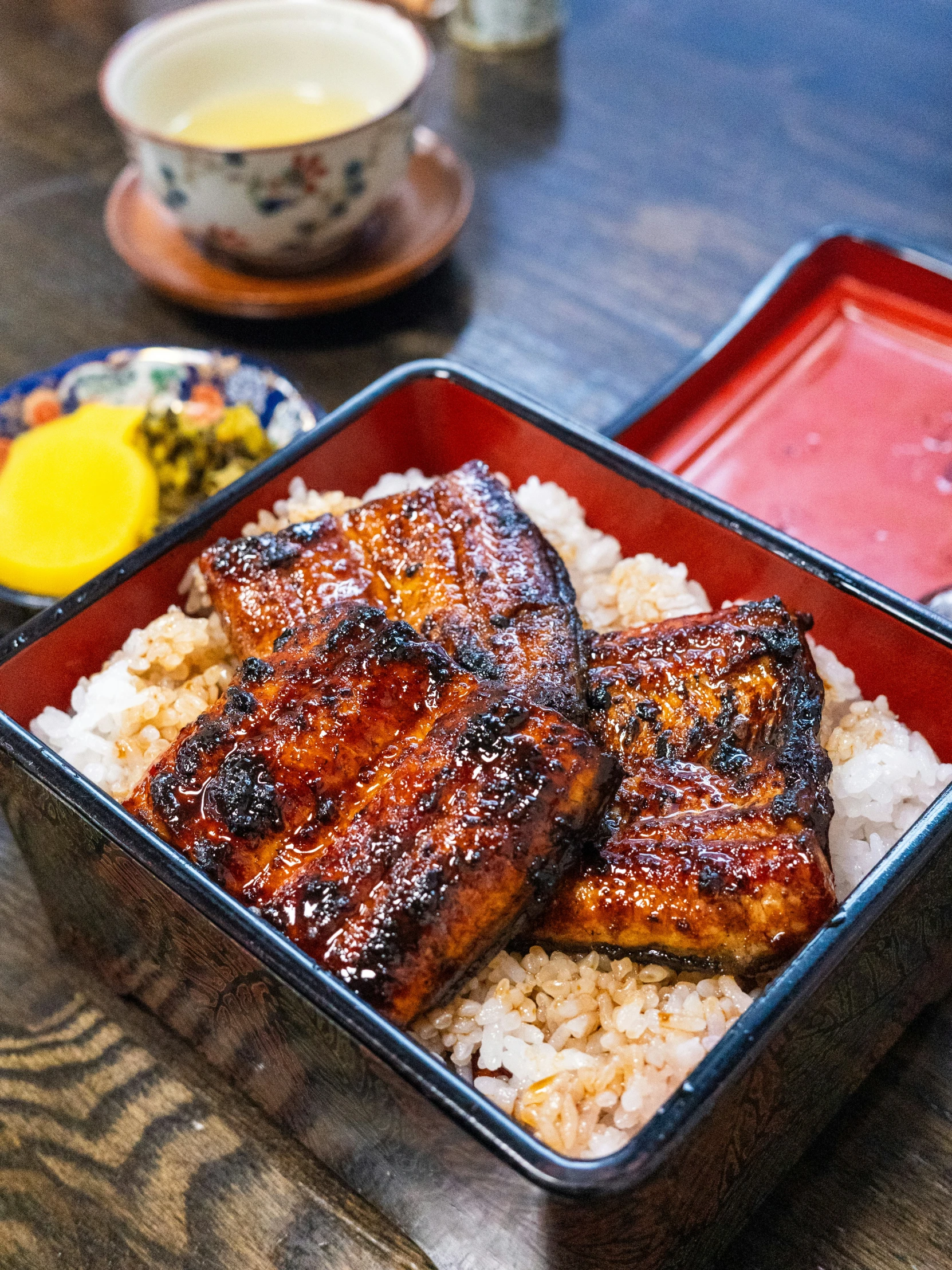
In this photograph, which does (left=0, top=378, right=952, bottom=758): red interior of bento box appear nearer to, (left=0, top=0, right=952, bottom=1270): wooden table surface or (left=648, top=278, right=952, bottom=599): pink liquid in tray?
(left=0, top=0, right=952, bottom=1270): wooden table surface

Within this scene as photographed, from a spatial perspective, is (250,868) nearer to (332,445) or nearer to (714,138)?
(332,445)

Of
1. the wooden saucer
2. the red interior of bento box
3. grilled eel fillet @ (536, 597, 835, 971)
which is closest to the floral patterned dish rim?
the wooden saucer

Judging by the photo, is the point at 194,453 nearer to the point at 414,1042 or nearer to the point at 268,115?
the point at 268,115

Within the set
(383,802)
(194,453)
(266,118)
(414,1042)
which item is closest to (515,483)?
(194,453)

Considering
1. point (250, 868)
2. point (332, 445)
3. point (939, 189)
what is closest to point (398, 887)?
point (250, 868)

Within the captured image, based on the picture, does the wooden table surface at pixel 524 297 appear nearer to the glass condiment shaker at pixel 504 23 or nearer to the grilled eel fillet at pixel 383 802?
the glass condiment shaker at pixel 504 23

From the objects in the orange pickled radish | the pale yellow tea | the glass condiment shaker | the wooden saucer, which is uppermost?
the glass condiment shaker
